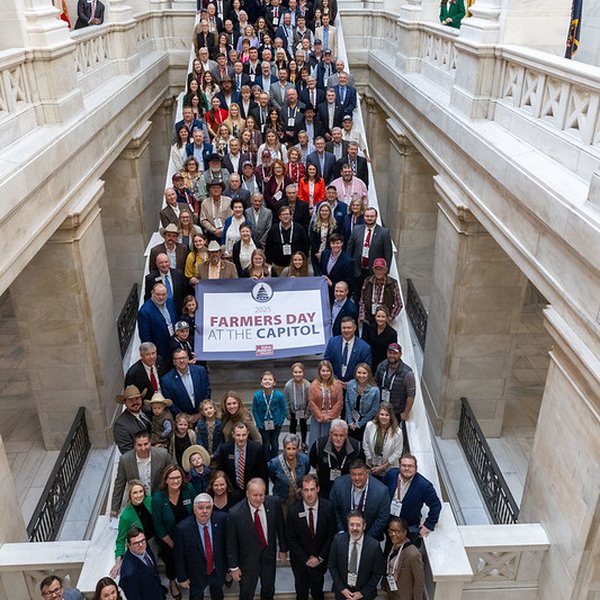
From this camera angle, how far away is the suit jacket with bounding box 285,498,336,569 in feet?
19.4

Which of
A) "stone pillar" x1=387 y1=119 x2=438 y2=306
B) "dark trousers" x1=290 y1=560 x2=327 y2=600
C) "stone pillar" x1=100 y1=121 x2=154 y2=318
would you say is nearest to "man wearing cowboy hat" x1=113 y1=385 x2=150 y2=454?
"dark trousers" x1=290 y1=560 x2=327 y2=600

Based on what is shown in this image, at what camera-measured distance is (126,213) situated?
539 inches

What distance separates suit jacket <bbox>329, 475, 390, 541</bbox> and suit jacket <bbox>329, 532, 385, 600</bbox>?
307mm

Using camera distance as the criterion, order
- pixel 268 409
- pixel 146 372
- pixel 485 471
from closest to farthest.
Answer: pixel 268 409 → pixel 146 372 → pixel 485 471

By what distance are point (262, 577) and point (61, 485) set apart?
12.5 feet

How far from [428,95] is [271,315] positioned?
4.72 m

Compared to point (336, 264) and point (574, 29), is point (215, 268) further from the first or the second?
point (574, 29)

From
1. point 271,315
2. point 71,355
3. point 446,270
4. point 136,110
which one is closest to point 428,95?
point 446,270

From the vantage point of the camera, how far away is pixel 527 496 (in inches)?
278

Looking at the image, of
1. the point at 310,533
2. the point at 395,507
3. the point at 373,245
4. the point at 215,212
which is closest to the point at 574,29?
the point at 373,245

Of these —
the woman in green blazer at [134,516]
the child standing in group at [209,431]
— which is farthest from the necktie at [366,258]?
the woman in green blazer at [134,516]

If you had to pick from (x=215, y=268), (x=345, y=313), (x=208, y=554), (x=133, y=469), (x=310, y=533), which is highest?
(x=215, y=268)

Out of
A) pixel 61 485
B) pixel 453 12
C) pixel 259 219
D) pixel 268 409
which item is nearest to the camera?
pixel 268 409

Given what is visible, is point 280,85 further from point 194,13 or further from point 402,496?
point 402,496
